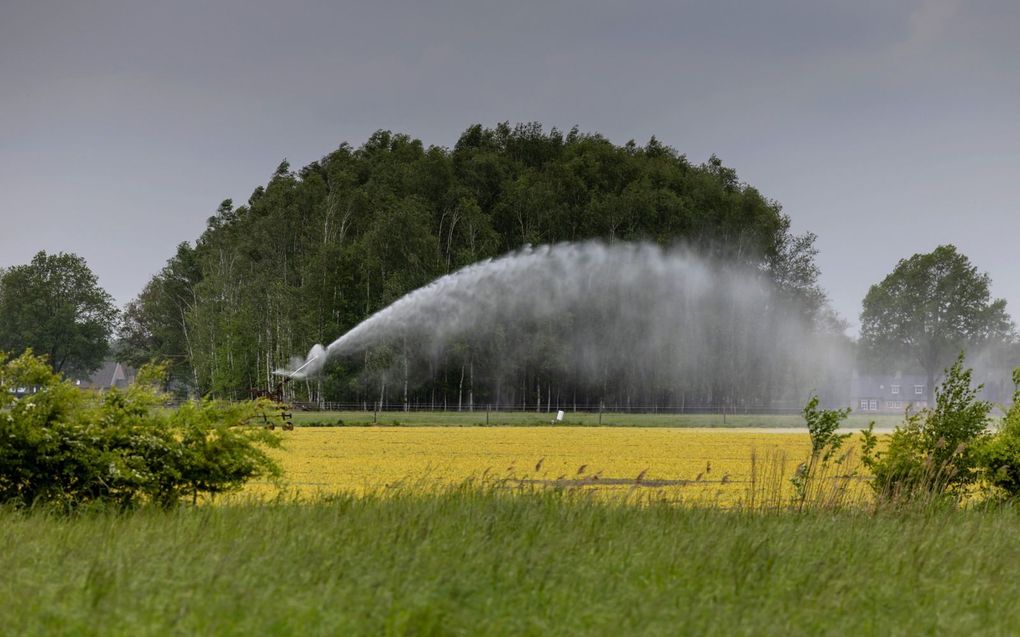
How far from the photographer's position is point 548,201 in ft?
247

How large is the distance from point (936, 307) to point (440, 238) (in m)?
69.7

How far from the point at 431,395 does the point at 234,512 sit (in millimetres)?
65287

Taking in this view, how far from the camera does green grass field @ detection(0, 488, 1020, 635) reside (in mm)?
6684

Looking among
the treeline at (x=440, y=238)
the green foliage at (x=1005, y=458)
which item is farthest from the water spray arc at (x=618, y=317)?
the green foliage at (x=1005, y=458)

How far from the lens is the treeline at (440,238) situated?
70375 mm

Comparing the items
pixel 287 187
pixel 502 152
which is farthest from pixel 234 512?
pixel 502 152

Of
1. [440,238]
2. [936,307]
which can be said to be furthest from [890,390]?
[440,238]

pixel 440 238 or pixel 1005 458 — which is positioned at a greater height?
pixel 440 238

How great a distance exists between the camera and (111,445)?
12.9 metres

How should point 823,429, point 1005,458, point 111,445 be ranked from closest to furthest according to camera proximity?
point 111,445
point 1005,458
point 823,429

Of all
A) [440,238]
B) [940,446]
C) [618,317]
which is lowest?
[940,446]

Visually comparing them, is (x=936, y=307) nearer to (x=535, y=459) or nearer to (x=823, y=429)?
(x=535, y=459)

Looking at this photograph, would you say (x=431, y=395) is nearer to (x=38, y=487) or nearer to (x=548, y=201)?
(x=548, y=201)

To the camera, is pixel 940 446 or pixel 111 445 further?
pixel 940 446
